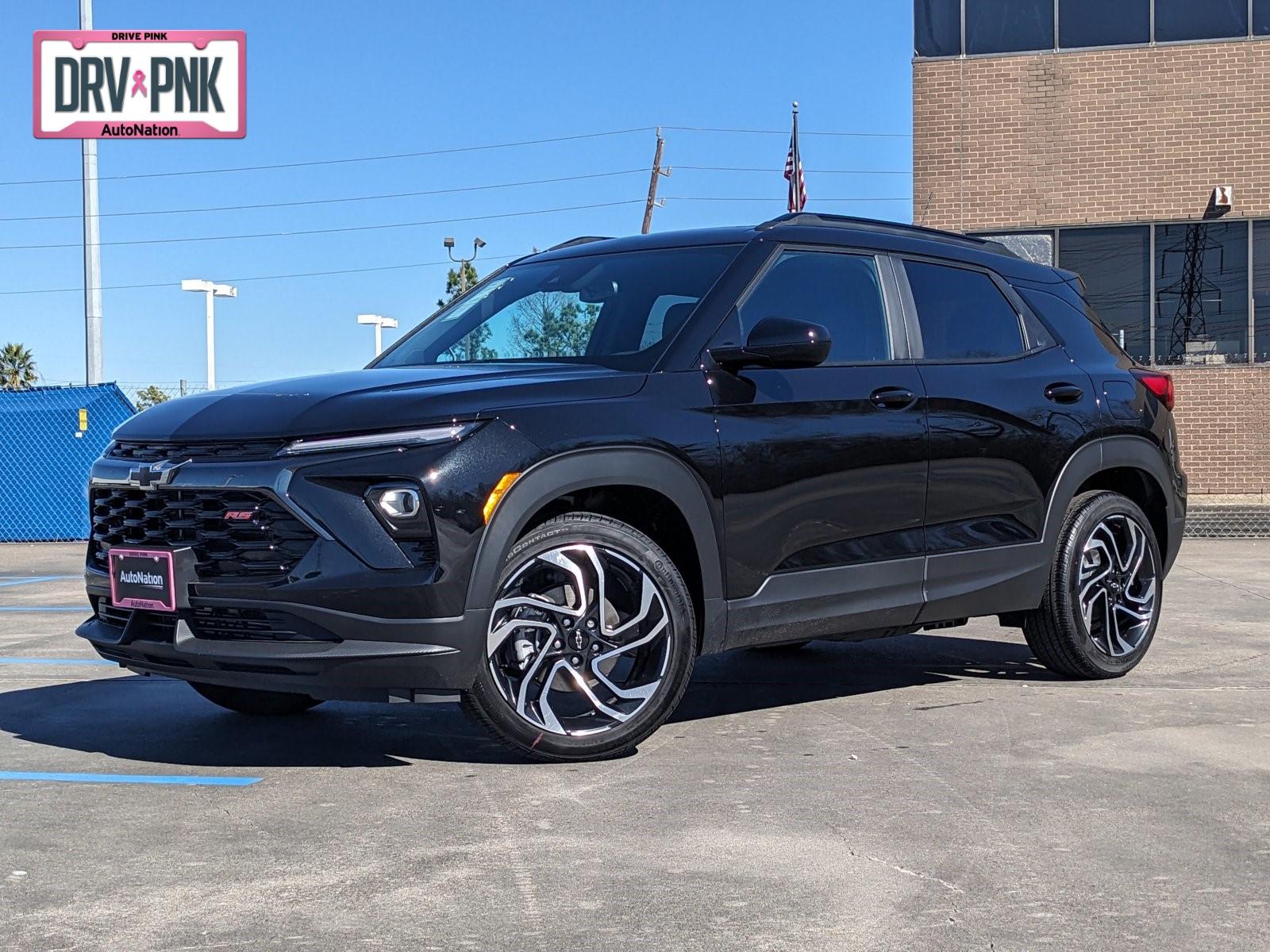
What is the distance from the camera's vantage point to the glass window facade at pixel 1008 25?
19.4 meters

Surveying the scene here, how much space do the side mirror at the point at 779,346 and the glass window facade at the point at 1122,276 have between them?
14687 mm

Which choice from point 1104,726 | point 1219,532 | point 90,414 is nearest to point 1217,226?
point 1219,532

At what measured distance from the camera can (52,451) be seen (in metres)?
17.5

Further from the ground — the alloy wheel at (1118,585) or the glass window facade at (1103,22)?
the glass window facade at (1103,22)

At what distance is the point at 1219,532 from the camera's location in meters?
15.7

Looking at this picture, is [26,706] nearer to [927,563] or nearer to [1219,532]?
[927,563]

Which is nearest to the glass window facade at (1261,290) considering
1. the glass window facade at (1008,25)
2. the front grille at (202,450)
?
the glass window facade at (1008,25)

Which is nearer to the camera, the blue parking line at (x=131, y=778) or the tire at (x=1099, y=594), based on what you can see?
the blue parking line at (x=131, y=778)

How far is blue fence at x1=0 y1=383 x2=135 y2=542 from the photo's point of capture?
57.2ft

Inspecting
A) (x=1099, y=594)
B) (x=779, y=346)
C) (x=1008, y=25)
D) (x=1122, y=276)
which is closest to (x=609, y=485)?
(x=779, y=346)

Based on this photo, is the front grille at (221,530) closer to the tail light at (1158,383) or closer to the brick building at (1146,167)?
the tail light at (1158,383)

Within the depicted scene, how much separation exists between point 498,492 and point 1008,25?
16508mm

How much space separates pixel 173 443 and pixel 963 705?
3332 mm

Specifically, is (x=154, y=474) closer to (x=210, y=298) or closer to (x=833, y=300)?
(x=833, y=300)
